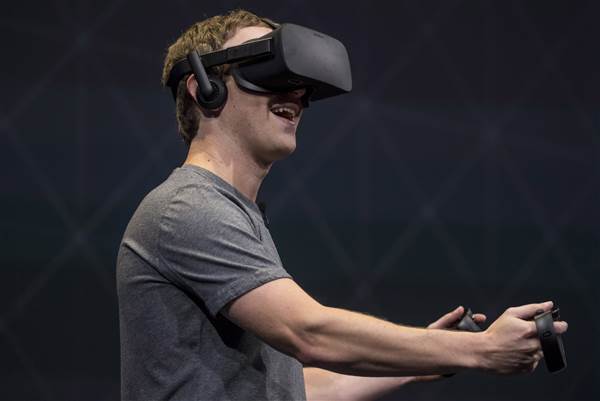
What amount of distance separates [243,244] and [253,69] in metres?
0.37

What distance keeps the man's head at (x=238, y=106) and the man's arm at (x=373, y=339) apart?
35 centimetres

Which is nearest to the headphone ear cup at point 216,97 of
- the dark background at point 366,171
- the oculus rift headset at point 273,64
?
the oculus rift headset at point 273,64

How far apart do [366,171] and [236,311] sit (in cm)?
186

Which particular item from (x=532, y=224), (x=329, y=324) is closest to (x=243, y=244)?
(x=329, y=324)

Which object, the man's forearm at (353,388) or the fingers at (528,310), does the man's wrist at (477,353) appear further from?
the man's forearm at (353,388)

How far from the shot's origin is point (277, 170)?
2.95m

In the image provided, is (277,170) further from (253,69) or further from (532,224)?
(253,69)

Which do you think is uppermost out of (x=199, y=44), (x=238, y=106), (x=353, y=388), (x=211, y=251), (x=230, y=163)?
(x=199, y=44)

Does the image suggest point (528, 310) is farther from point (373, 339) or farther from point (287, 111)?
point (287, 111)

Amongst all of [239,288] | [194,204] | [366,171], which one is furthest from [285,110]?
[366,171]

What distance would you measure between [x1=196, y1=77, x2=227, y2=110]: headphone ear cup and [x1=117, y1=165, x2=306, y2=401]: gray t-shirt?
0.17 meters

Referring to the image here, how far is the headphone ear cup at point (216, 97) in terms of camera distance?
5.03ft

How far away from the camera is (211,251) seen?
1305 millimetres

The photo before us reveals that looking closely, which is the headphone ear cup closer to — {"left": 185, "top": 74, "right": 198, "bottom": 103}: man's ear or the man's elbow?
{"left": 185, "top": 74, "right": 198, "bottom": 103}: man's ear
